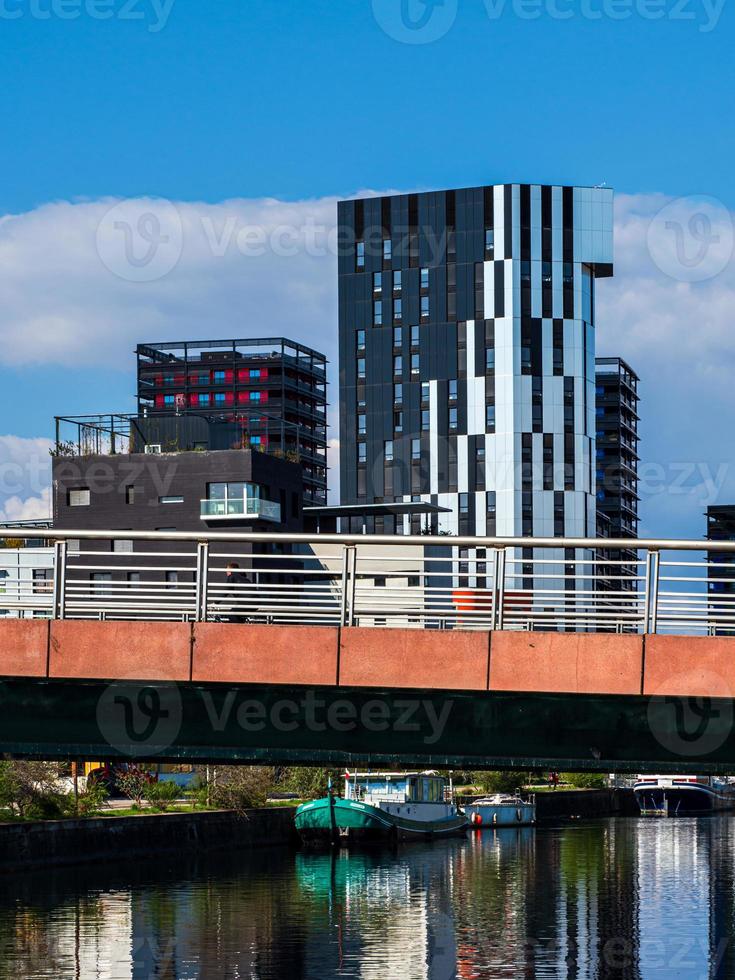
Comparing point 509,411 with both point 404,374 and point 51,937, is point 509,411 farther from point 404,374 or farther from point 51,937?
point 51,937

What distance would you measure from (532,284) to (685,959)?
357 ft

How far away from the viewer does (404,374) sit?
142000 millimetres

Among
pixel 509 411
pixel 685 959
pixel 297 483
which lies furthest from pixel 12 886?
pixel 509 411

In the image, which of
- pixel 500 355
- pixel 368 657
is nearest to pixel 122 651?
pixel 368 657

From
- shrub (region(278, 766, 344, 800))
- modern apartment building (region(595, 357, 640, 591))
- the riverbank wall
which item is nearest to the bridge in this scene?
the riverbank wall

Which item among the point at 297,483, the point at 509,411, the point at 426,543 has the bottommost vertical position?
the point at 426,543

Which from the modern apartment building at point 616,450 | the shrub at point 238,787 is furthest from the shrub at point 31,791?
the modern apartment building at point 616,450

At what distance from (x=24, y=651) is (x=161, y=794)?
1560 inches

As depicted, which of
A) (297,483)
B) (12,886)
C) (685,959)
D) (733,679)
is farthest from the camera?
(297,483)

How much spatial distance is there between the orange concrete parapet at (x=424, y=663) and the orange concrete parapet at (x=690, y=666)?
1921 mm

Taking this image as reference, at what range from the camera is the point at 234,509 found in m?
84.2

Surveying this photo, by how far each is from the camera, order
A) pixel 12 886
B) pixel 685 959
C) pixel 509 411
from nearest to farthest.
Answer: pixel 685 959
pixel 12 886
pixel 509 411

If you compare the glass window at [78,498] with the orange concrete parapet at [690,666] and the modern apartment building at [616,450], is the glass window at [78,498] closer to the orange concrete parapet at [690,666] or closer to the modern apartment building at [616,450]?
the orange concrete parapet at [690,666]

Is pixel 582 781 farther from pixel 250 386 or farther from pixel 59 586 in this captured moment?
pixel 59 586
